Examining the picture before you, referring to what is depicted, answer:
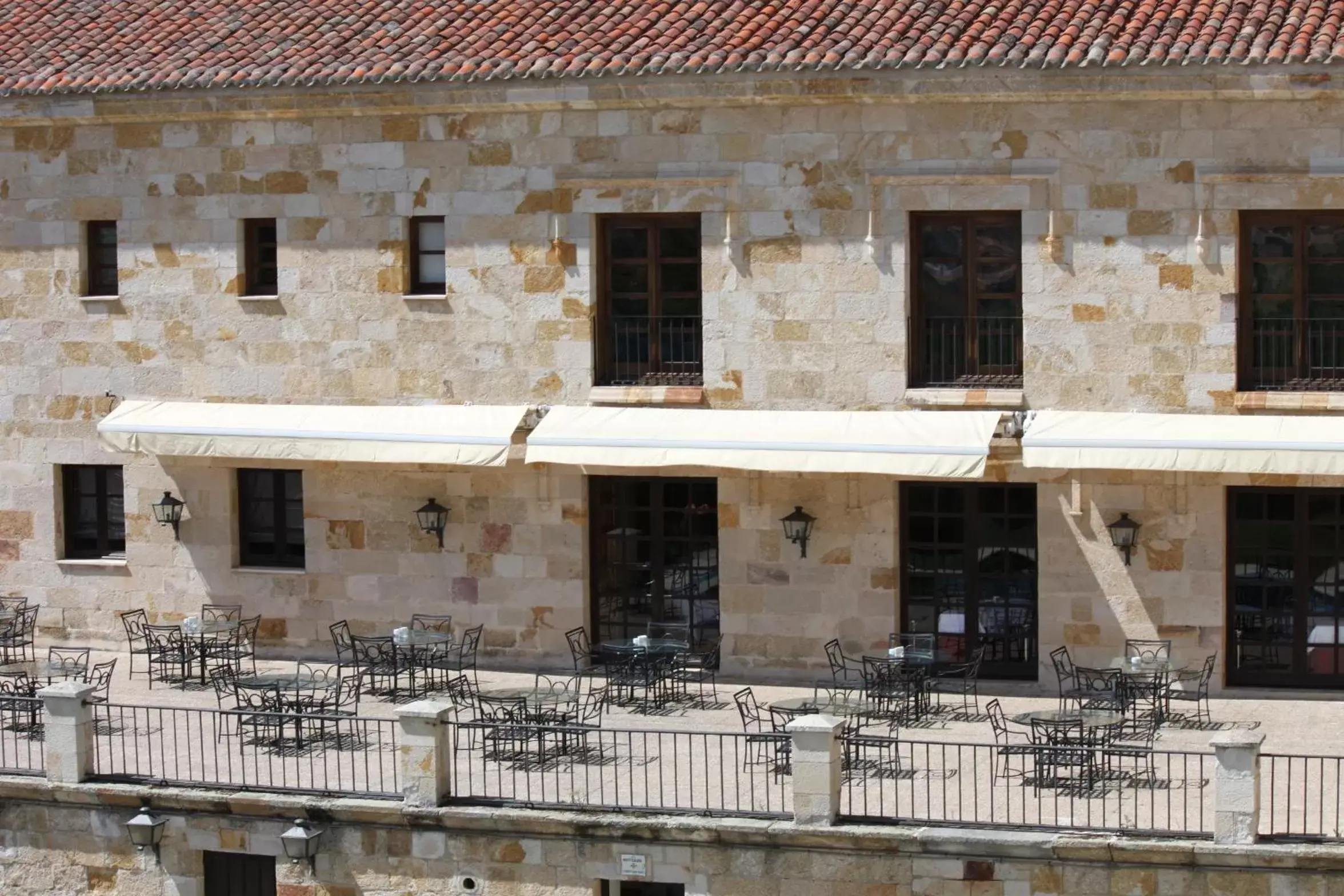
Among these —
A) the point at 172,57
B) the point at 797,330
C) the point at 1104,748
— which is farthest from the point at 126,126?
the point at 1104,748

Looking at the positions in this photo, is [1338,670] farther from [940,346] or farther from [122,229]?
[122,229]

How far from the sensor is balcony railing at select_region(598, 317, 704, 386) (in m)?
25.9

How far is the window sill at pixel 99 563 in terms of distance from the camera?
27703mm

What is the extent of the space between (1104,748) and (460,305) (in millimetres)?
9200

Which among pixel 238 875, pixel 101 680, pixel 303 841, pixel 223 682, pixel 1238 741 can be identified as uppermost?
pixel 1238 741

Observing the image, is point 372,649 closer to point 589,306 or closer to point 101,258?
point 589,306

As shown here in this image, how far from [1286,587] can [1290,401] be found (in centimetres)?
189

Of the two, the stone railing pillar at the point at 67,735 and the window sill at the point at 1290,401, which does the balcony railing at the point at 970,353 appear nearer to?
the window sill at the point at 1290,401

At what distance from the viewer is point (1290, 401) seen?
78.6 ft

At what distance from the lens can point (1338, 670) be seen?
24.4 metres

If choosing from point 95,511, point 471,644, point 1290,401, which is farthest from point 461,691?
point 1290,401

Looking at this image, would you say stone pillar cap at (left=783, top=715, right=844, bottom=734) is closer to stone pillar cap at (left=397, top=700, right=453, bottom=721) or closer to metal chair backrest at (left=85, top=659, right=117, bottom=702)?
stone pillar cap at (left=397, top=700, right=453, bottom=721)

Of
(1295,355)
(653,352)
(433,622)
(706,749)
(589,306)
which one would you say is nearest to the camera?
(706,749)

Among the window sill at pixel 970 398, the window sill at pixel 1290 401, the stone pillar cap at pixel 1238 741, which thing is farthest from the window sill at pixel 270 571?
the stone pillar cap at pixel 1238 741
